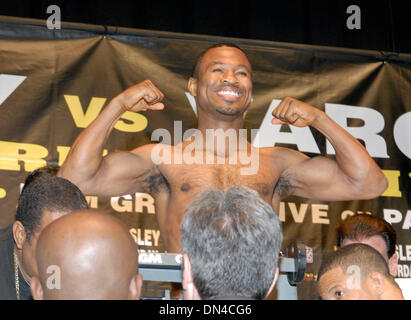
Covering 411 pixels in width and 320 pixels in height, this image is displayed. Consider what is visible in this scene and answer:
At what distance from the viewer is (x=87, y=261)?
1.26m

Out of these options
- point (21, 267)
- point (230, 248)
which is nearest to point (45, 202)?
point (21, 267)

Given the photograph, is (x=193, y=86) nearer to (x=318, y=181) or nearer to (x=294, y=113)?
(x=294, y=113)

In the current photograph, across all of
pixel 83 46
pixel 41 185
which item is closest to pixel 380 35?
pixel 83 46

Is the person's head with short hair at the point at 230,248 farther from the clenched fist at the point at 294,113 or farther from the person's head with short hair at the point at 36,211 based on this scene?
the clenched fist at the point at 294,113

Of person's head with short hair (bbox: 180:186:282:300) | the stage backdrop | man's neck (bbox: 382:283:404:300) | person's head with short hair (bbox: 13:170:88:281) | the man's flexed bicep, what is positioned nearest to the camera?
person's head with short hair (bbox: 180:186:282:300)

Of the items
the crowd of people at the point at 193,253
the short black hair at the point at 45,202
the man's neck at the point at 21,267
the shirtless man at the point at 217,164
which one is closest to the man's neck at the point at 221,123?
the shirtless man at the point at 217,164

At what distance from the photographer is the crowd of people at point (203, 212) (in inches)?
49.5

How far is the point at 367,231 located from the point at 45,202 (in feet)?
4.44

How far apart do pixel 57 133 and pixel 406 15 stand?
2.17 meters

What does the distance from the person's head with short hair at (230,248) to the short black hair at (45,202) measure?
79 centimetres

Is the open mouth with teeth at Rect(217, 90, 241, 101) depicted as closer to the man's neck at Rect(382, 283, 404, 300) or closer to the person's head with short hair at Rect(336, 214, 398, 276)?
the person's head with short hair at Rect(336, 214, 398, 276)

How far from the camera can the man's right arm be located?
2.46m

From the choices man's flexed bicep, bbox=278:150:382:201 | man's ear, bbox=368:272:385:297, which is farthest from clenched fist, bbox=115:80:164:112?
man's ear, bbox=368:272:385:297

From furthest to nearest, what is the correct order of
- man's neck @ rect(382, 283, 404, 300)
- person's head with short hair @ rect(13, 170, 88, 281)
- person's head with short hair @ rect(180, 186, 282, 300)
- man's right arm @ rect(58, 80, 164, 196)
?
man's right arm @ rect(58, 80, 164, 196)
person's head with short hair @ rect(13, 170, 88, 281)
man's neck @ rect(382, 283, 404, 300)
person's head with short hair @ rect(180, 186, 282, 300)
